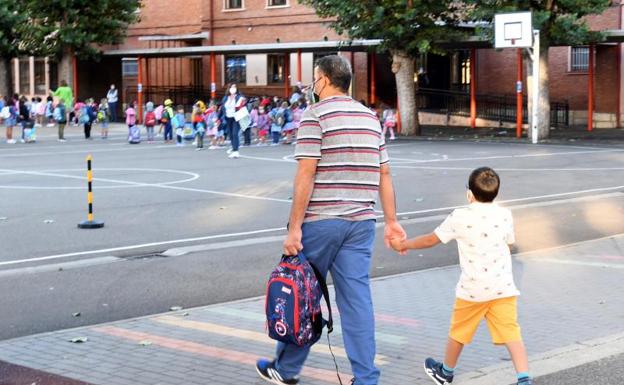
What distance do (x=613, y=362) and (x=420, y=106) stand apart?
40.5 meters

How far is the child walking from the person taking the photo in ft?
20.6

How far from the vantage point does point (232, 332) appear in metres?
8.13

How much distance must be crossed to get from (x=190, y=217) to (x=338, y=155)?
9.77 meters

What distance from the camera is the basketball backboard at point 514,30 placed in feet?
105

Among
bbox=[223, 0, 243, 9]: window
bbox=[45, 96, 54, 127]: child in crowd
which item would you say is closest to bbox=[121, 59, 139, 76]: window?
bbox=[223, 0, 243, 9]: window

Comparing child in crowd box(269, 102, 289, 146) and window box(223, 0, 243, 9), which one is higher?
window box(223, 0, 243, 9)

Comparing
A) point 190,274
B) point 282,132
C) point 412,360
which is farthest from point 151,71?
point 412,360

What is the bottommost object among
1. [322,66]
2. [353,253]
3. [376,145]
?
[353,253]

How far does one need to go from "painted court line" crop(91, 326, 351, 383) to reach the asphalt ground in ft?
2.47

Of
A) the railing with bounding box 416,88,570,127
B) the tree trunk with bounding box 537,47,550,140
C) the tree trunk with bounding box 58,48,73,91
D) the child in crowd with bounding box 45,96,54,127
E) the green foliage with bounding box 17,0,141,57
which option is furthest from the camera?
the tree trunk with bounding box 58,48,73,91

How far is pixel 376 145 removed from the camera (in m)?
6.28

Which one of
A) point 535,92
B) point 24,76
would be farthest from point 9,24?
point 535,92

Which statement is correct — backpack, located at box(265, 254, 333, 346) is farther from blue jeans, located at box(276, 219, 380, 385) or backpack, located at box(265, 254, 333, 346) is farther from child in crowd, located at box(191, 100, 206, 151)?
child in crowd, located at box(191, 100, 206, 151)

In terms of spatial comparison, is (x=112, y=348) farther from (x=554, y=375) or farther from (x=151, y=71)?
(x=151, y=71)
